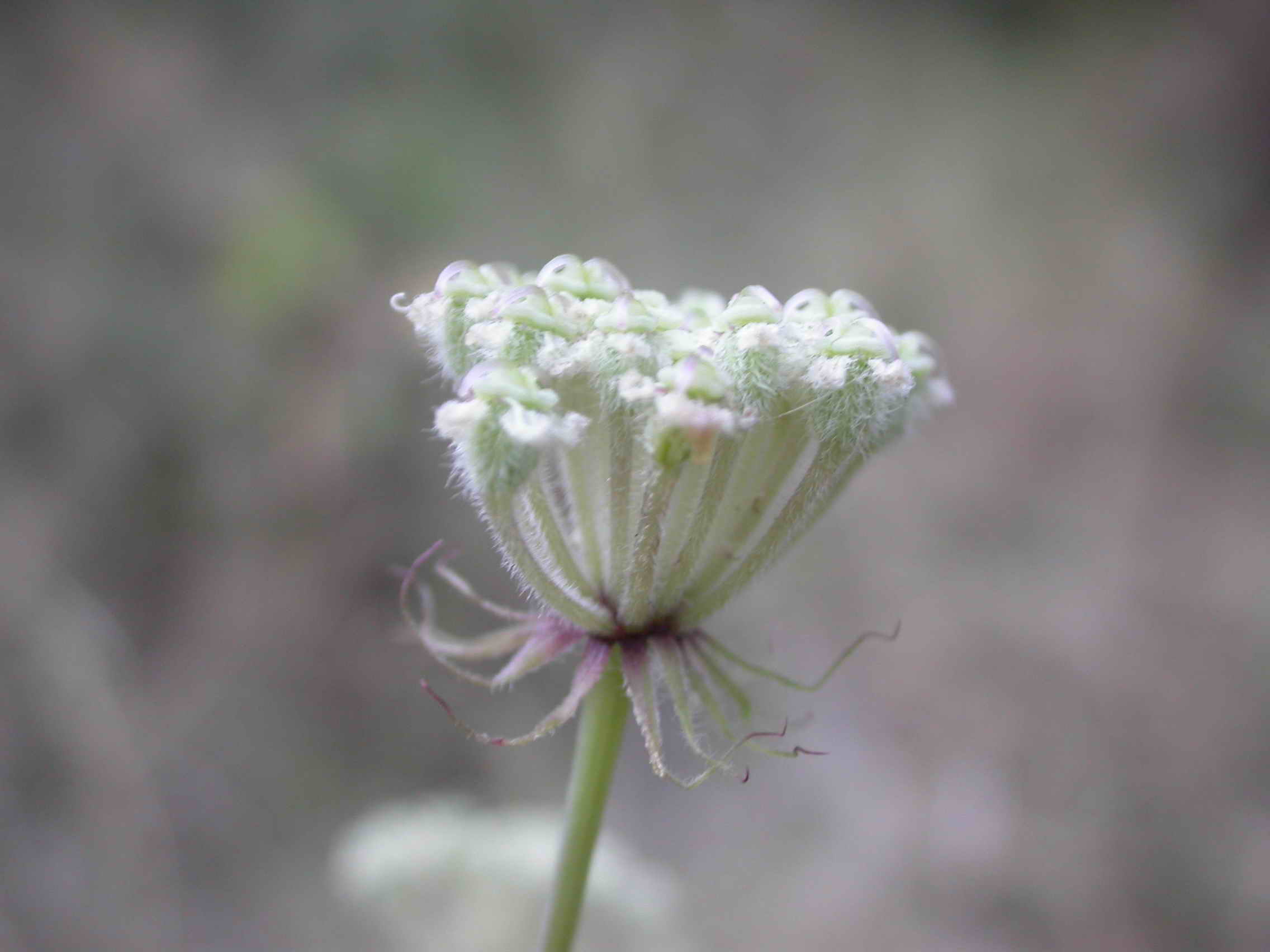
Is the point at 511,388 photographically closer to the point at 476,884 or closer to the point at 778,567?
the point at 476,884

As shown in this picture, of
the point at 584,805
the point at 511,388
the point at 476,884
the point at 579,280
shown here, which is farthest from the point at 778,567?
the point at 511,388

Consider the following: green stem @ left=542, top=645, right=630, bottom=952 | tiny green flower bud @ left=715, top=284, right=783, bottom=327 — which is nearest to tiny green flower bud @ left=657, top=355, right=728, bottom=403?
tiny green flower bud @ left=715, top=284, right=783, bottom=327

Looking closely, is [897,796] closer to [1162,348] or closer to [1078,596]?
[1078,596]

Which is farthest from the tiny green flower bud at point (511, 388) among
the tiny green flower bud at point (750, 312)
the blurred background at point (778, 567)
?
the blurred background at point (778, 567)

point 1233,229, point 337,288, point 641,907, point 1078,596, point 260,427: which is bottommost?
point 641,907

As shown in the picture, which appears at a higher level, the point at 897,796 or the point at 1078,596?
the point at 1078,596

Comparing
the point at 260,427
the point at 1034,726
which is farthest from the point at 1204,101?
the point at 260,427

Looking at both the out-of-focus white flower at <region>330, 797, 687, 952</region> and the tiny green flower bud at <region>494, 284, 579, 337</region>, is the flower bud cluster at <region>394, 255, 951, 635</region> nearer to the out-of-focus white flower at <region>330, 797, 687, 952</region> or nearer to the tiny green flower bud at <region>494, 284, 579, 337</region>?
the tiny green flower bud at <region>494, 284, 579, 337</region>
